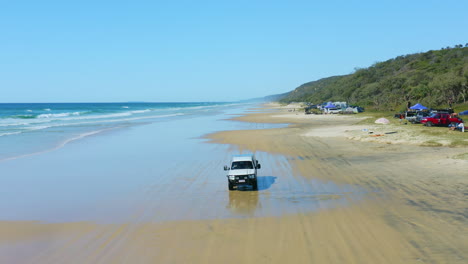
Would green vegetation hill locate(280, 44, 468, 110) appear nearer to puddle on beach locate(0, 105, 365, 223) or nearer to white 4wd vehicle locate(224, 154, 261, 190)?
puddle on beach locate(0, 105, 365, 223)

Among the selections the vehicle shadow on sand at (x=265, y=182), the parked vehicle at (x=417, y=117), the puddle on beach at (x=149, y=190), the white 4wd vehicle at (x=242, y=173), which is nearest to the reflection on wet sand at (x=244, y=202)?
the puddle on beach at (x=149, y=190)

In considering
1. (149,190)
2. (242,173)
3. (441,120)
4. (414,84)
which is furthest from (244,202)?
(414,84)

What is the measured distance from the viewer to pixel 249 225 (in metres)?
12.2

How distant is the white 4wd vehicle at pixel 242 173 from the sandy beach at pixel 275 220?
1.50 feet

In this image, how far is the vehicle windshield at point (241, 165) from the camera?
16.8 metres

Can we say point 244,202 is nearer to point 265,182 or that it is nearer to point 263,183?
point 263,183

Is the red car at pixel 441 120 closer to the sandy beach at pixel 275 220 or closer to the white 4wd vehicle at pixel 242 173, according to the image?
the sandy beach at pixel 275 220

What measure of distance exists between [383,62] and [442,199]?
151623 mm

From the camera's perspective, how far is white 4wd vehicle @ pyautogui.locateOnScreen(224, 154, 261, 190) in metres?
16.2

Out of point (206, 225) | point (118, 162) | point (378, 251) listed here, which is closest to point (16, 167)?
point (118, 162)

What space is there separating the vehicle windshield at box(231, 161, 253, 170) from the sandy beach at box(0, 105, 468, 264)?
1.07m

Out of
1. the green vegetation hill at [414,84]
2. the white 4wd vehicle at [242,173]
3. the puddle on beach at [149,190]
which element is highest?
the green vegetation hill at [414,84]

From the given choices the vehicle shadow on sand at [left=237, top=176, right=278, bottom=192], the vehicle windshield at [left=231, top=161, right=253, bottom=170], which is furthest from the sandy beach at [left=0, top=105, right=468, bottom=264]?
the vehicle windshield at [left=231, top=161, right=253, bottom=170]

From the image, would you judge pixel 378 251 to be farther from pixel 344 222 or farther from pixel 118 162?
pixel 118 162
